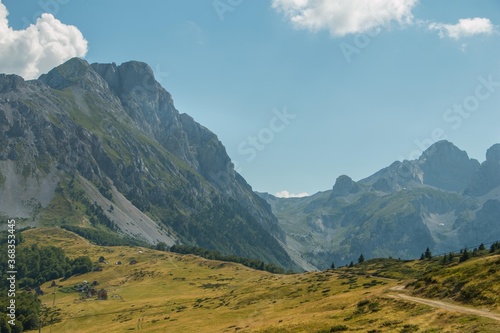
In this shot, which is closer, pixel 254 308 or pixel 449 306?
pixel 449 306

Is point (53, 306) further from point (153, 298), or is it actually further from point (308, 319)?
point (308, 319)

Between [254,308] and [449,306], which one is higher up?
[449,306]

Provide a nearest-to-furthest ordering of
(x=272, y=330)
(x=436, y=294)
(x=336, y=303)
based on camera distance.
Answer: (x=436, y=294) → (x=272, y=330) → (x=336, y=303)

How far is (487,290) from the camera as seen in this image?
5078 centimetres

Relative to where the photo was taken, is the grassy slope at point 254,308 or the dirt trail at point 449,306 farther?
the grassy slope at point 254,308

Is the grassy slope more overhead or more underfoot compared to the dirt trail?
more underfoot

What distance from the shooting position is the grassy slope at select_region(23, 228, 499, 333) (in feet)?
168

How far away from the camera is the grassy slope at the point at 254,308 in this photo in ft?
168

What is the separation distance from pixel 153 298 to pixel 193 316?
192 feet

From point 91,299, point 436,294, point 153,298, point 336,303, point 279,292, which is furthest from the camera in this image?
point 91,299

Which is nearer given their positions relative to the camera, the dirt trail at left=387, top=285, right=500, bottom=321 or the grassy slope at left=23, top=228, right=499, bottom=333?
the dirt trail at left=387, top=285, right=500, bottom=321

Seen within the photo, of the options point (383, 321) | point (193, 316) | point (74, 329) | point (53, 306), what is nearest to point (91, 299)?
point (53, 306)

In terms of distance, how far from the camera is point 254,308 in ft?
335

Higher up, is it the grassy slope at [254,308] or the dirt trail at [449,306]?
the dirt trail at [449,306]
